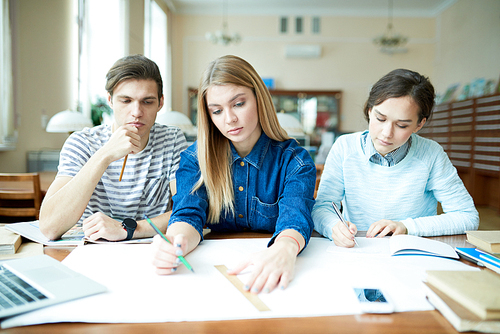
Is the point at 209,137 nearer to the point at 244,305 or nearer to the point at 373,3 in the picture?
the point at 244,305

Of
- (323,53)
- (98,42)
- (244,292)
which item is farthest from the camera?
(323,53)

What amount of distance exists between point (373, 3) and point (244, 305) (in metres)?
7.82

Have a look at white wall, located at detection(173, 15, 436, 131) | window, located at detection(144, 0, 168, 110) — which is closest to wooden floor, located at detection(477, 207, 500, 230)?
white wall, located at detection(173, 15, 436, 131)

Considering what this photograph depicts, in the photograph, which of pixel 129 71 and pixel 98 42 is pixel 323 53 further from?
pixel 129 71

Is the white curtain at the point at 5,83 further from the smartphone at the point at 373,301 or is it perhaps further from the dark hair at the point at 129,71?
the smartphone at the point at 373,301

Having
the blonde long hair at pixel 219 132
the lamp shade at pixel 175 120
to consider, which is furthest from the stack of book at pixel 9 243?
the lamp shade at pixel 175 120

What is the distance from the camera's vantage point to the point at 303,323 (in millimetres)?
599

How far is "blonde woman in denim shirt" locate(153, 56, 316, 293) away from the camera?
1057 millimetres

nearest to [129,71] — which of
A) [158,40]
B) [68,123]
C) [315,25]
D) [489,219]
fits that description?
[68,123]

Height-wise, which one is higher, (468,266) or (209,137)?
(209,137)

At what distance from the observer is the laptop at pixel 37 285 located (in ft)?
2.03

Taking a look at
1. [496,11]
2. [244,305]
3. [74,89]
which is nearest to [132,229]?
[244,305]

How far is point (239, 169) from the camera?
1217 millimetres

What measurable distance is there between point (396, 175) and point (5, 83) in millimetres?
3394
